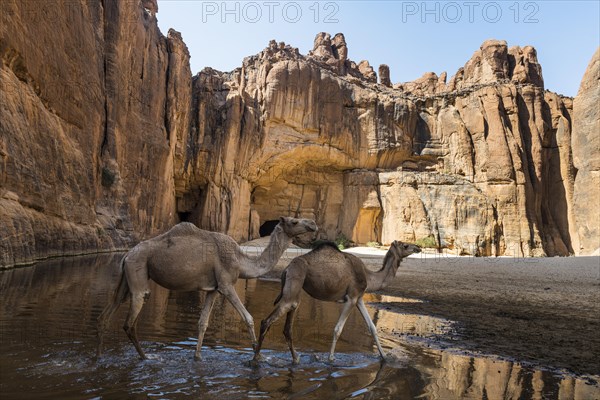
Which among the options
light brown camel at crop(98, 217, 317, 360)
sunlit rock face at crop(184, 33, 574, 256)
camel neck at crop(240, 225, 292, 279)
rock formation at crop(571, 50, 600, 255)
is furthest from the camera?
sunlit rock face at crop(184, 33, 574, 256)

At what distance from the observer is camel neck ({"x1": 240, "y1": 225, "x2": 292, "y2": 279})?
6641 millimetres

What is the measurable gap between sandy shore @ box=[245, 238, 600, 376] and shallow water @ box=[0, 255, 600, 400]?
590 mm

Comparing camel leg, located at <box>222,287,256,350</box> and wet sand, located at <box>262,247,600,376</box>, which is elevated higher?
camel leg, located at <box>222,287,256,350</box>

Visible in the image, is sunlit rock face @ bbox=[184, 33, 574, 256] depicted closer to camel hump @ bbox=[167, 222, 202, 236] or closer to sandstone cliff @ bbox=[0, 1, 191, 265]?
sandstone cliff @ bbox=[0, 1, 191, 265]

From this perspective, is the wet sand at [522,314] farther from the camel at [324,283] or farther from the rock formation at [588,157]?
the rock formation at [588,157]

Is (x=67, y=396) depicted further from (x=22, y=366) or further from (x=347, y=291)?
(x=347, y=291)

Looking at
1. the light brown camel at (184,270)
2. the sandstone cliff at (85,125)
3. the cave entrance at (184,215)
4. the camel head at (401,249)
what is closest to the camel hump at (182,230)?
the light brown camel at (184,270)

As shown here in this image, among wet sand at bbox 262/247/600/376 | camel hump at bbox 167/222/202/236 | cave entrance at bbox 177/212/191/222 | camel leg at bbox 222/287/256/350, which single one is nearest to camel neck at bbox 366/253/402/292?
wet sand at bbox 262/247/600/376

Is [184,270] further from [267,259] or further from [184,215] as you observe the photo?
[184,215]

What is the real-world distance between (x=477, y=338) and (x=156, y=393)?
18.9ft

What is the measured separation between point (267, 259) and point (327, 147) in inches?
1816

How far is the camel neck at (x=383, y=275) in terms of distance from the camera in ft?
24.4

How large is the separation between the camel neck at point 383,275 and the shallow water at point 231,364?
974 millimetres

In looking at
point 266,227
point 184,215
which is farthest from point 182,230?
point 266,227
